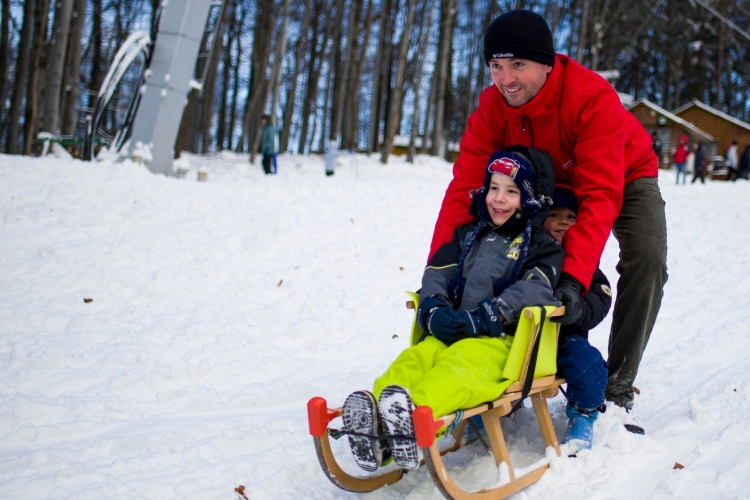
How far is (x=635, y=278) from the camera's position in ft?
9.96

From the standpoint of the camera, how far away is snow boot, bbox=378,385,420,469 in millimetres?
2201

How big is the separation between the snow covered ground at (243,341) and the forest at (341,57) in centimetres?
581

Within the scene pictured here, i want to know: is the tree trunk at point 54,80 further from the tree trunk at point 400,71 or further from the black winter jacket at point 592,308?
the black winter jacket at point 592,308

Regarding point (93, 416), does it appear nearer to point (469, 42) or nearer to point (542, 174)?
point (542, 174)

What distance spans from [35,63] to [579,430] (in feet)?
51.4

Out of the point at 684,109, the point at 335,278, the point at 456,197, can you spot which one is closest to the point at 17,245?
the point at 335,278

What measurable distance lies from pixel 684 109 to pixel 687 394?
31.0m

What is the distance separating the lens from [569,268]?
2.75 meters

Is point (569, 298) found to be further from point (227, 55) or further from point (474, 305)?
point (227, 55)

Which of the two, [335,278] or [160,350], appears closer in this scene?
[160,350]

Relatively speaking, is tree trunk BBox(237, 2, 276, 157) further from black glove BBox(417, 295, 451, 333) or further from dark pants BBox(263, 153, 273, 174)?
black glove BBox(417, 295, 451, 333)

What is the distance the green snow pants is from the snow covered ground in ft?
1.50

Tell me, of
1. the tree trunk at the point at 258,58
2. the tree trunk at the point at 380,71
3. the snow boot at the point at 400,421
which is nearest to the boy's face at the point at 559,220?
the snow boot at the point at 400,421

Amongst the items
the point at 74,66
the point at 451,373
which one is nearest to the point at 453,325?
the point at 451,373
